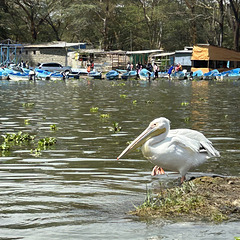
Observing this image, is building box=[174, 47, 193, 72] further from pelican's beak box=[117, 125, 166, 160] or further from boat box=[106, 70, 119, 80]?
pelican's beak box=[117, 125, 166, 160]

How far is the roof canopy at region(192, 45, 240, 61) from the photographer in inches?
2437

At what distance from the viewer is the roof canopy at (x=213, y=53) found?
61.9m

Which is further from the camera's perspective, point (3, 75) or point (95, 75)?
point (95, 75)

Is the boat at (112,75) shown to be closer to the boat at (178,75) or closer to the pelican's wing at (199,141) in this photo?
the boat at (178,75)

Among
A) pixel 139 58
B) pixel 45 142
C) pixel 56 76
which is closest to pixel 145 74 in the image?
pixel 56 76

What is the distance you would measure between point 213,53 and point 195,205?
57587 millimetres

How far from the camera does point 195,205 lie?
255 inches

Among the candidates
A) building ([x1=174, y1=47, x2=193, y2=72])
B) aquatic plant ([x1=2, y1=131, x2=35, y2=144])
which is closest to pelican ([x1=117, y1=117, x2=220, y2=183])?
aquatic plant ([x1=2, y1=131, x2=35, y2=144])

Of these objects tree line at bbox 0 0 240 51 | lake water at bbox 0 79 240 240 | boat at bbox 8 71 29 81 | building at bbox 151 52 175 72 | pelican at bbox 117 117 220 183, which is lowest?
lake water at bbox 0 79 240 240

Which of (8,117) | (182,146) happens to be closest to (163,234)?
(182,146)

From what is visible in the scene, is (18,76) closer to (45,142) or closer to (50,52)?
(50,52)

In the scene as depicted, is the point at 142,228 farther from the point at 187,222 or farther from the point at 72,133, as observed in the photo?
the point at 72,133

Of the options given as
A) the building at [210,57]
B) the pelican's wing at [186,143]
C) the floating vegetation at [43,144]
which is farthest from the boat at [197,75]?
the pelican's wing at [186,143]

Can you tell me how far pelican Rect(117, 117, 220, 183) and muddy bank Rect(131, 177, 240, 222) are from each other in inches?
26.4
